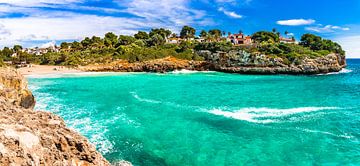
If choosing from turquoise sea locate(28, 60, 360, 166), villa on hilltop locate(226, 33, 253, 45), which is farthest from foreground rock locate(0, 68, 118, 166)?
villa on hilltop locate(226, 33, 253, 45)

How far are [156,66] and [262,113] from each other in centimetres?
6844

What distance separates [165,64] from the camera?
97.6 metres

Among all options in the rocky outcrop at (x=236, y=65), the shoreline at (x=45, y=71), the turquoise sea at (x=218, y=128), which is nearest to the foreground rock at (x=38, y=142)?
the turquoise sea at (x=218, y=128)

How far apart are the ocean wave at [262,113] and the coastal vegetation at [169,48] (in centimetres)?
6380

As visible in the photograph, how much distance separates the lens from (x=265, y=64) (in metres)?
91.4

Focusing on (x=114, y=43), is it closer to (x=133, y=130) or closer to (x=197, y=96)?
(x=197, y=96)

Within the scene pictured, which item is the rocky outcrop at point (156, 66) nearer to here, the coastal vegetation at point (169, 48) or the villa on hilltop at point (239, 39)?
the coastal vegetation at point (169, 48)

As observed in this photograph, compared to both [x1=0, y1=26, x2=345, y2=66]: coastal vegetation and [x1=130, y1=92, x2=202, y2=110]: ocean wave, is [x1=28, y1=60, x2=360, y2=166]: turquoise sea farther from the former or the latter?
[x1=0, y1=26, x2=345, y2=66]: coastal vegetation

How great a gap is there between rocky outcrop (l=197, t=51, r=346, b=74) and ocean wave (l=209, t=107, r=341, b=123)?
5783 cm

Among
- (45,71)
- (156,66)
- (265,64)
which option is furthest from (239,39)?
(45,71)

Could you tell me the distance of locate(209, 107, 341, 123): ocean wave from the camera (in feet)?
91.9

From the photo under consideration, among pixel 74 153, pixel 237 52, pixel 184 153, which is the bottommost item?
pixel 184 153

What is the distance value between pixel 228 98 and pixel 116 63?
223 feet

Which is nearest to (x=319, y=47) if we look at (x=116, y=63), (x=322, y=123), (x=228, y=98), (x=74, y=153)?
(x=116, y=63)
